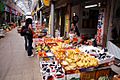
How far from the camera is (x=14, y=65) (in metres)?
6.42

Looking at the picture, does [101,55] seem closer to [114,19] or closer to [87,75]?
[87,75]

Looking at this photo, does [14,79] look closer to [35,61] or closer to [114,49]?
[35,61]

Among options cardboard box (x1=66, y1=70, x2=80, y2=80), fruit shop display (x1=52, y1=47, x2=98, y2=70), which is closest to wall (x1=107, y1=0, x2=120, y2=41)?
fruit shop display (x1=52, y1=47, x2=98, y2=70)

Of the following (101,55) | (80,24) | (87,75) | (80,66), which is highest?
(80,24)

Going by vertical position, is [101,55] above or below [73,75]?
above

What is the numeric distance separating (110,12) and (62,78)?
398cm

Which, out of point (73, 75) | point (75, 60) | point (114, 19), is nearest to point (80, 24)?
point (114, 19)

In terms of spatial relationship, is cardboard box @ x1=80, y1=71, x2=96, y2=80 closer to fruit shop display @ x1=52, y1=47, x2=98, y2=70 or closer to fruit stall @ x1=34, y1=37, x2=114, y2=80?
fruit stall @ x1=34, y1=37, x2=114, y2=80

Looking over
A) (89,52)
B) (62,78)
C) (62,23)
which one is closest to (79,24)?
(62,23)

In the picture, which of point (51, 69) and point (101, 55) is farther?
point (51, 69)

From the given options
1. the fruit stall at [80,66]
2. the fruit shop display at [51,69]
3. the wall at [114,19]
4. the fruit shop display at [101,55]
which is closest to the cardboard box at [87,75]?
the fruit stall at [80,66]

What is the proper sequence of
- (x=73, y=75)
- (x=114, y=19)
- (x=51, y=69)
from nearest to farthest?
(x=73, y=75) → (x=51, y=69) → (x=114, y=19)

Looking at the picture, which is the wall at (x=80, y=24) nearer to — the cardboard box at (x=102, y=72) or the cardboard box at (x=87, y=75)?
the cardboard box at (x=102, y=72)

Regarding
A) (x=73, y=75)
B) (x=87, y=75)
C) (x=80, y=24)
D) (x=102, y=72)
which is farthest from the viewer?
(x=80, y=24)
